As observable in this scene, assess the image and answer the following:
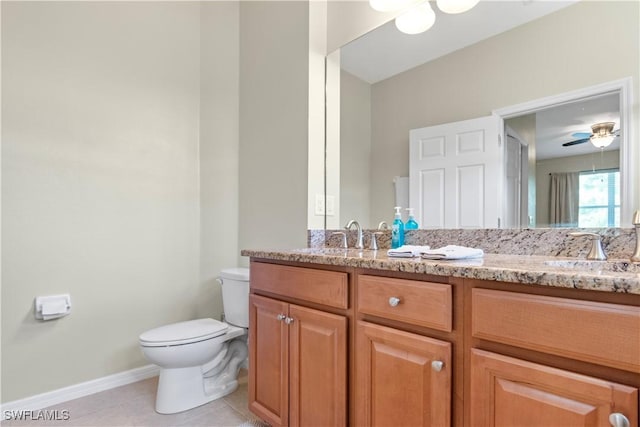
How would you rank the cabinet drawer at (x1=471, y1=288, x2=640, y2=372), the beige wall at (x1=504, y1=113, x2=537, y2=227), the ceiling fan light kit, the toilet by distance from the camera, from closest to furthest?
the cabinet drawer at (x1=471, y1=288, x2=640, y2=372) → the beige wall at (x1=504, y1=113, x2=537, y2=227) → the ceiling fan light kit → the toilet

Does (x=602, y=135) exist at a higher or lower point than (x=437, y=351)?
higher

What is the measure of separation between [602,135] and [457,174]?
21.0 inches

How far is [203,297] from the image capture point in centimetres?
253

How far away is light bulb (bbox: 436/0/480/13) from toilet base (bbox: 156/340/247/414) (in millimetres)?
2157

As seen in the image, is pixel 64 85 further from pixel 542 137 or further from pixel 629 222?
pixel 629 222

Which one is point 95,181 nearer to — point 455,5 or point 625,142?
point 455,5

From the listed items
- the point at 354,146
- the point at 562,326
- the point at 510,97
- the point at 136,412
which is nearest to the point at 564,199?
the point at 510,97

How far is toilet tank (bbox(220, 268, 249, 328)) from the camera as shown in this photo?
6.96ft

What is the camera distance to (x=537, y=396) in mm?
803

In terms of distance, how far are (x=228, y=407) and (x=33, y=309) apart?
1.16m

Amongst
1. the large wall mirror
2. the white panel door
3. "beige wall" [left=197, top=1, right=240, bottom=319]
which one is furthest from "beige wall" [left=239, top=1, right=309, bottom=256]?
the white panel door

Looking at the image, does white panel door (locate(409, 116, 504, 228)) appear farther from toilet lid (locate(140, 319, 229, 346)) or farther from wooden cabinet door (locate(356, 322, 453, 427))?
toilet lid (locate(140, 319, 229, 346))

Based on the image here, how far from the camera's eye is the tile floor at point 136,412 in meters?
1.74

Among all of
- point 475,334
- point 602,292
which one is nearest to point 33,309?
point 475,334
